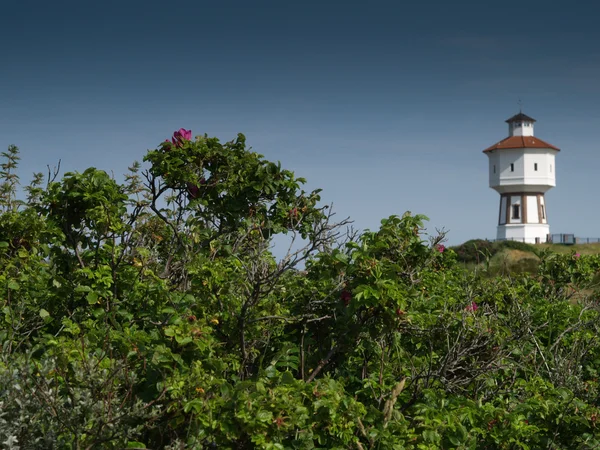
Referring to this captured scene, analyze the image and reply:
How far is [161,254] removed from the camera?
810 centimetres

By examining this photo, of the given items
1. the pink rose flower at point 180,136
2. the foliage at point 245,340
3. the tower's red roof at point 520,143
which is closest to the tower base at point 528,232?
the tower's red roof at point 520,143

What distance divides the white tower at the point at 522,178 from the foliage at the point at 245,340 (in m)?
59.6

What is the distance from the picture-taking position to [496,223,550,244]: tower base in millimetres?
65375

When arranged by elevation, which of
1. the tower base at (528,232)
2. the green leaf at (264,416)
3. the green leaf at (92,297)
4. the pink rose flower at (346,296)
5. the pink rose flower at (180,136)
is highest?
the tower base at (528,232)

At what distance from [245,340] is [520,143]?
62.8m

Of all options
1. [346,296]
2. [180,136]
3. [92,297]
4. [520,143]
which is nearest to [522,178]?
[520,143]

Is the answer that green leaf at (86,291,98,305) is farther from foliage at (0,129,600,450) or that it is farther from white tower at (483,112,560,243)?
white tower at (483,112,560,243)

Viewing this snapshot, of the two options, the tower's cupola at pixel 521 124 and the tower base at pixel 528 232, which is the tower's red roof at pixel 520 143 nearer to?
the tower's cupola at pixel 521 124

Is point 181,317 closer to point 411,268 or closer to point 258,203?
point 411,268

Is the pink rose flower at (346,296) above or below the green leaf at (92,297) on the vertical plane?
above

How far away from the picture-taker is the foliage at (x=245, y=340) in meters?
3.74

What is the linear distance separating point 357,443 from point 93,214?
245 cm

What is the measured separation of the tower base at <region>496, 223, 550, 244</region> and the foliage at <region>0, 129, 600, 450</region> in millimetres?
61002

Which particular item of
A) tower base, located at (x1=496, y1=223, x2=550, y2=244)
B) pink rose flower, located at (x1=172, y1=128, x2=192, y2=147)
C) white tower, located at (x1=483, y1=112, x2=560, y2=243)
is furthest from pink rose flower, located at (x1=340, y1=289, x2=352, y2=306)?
tower base, located at (x1=496, y1=223, x2=550, y2=244)
